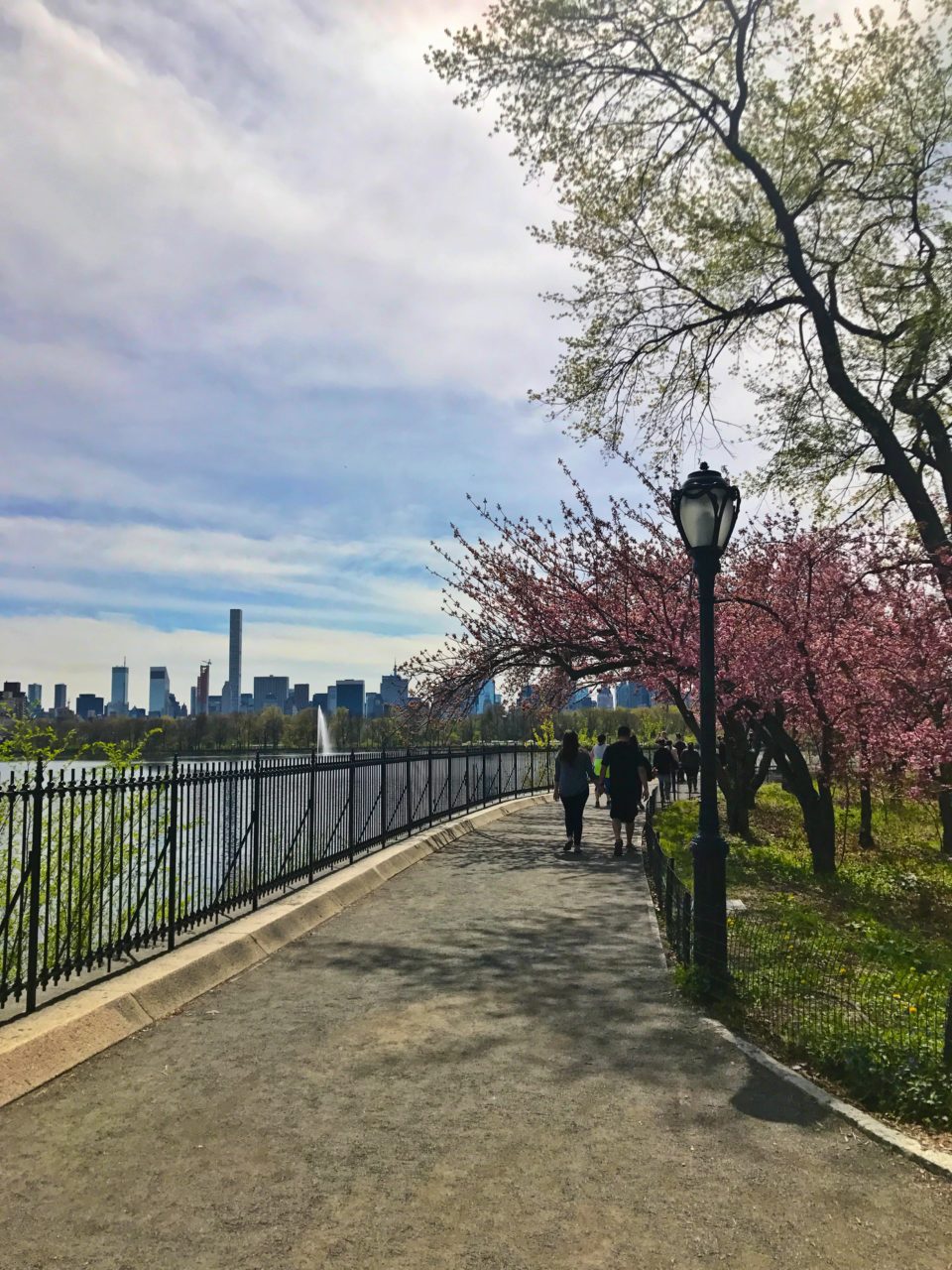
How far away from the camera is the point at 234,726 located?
6629 inches

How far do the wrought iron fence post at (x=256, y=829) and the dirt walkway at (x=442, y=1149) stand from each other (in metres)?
2.30

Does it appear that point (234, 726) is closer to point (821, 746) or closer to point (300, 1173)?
point (821, 746)

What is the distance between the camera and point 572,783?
52.7 feet

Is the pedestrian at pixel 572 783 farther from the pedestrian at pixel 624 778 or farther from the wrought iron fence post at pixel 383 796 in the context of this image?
the wrought iron fence post at pixel 383 796

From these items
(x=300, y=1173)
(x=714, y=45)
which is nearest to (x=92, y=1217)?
(x=300, y=1173)

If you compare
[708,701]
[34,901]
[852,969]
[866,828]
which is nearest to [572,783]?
[852,969]

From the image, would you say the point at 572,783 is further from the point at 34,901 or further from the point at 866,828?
the point at 34,901

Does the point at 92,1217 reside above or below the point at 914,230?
below

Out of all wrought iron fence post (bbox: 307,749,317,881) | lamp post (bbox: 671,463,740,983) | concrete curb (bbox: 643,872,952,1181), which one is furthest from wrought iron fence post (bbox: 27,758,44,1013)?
wrought iron fence post (bbox: 307,749,317,881)

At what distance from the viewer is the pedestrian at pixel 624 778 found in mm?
15703

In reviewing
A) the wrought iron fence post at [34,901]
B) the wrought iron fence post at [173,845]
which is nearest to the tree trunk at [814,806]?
the wrought iron fence post at [173,845]

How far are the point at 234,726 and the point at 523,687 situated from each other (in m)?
151

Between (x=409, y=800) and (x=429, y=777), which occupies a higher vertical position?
(x=429, y=777)

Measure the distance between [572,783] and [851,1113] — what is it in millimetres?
11250
